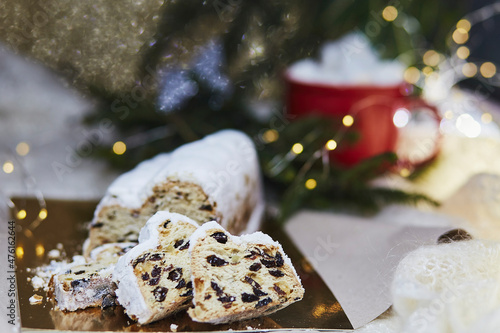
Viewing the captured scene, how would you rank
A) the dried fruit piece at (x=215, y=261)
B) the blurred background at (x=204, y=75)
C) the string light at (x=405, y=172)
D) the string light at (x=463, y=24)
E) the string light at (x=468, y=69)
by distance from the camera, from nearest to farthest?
the dried fruit piece at (x=215, y=261) → the blurred background at (x=204, y=75) → the string light at (x=405, y=172) → the string light at (x=463, y=24) → the string light at (x=468, y=69)

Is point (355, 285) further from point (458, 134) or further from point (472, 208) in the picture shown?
point (458, 134)

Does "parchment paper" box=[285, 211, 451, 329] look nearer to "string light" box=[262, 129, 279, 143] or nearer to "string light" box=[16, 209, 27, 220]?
"string light" box=[262, 129, 279, 143]

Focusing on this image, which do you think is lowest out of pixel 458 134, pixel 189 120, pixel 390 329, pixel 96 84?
pixel 390 329

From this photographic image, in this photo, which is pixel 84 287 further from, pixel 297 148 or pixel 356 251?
pixel 297 148

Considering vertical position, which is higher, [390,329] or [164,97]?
[164,97]

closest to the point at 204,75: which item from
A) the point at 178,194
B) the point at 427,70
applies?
the point at 178,194

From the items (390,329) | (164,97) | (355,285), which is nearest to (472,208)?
(355,285)

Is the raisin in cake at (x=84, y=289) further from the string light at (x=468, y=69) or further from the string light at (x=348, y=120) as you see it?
the string light at (x=468, y=69)

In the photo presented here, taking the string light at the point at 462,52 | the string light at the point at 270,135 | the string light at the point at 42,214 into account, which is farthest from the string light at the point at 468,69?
the string light at the point at 42,214
